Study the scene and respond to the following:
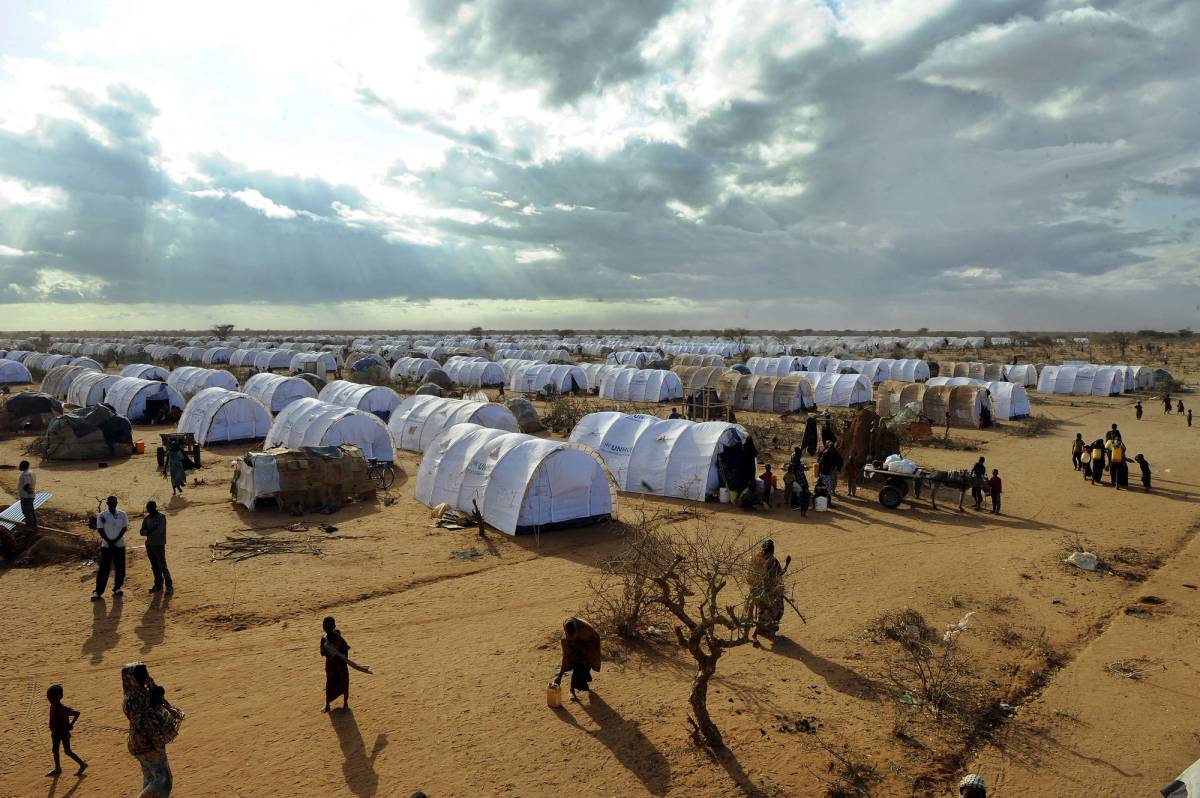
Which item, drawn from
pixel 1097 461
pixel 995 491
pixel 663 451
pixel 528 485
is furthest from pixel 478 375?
pixel 1097 461

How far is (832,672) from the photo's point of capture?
10.3 metres

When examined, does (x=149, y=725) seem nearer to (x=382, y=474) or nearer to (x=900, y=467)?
(x=382, y=474)

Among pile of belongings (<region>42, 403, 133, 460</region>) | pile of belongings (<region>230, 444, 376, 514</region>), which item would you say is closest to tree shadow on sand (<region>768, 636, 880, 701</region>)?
pile of belongings (<region>230, 444, 376, 514</region>)

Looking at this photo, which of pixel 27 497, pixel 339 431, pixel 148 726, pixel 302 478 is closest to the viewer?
pixel 148 726

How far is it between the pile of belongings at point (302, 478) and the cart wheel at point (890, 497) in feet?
53.7

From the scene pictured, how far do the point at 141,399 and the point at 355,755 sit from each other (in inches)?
1418

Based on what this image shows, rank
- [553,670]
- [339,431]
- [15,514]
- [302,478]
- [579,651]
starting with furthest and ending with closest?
[339,431] → [302,478] → [15,514] → [553,670] → [579,651]

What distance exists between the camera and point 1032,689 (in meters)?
9.85

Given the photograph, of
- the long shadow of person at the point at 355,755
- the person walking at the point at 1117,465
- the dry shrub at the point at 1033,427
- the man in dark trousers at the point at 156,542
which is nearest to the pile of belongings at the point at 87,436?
the man in dark trousers at the point at 156,542

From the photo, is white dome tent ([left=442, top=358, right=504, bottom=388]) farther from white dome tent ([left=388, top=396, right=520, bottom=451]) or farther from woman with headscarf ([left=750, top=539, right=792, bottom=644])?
woman with headscarf ([left=750, top=539, right=792, bottom=644])

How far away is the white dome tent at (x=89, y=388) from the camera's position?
4025cm

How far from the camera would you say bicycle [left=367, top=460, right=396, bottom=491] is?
22.4 m

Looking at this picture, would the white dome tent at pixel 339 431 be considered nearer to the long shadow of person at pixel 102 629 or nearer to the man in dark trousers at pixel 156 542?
the man in dark trousers at pixel 156 542

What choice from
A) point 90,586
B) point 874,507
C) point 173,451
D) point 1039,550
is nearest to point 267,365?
point 173,451
